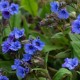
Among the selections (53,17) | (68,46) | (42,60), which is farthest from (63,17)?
(42,60)

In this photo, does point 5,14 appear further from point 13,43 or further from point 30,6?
point 30,6

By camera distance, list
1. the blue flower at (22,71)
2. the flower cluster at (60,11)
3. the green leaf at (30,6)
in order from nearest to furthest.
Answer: the blue flower at (22,71) < the flower cluster at (60,11) < the green leaf at (30,6)

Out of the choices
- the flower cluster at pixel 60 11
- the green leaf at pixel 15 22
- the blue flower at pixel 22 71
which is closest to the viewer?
the blue flower at pixel 22 71

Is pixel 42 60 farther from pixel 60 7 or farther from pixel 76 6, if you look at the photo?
pixel 76 6

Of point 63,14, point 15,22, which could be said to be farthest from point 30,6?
point 63,14

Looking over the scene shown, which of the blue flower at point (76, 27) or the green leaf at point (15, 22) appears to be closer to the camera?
the blue flower at point (76, 27)

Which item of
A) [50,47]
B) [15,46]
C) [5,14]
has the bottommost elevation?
[50,47]

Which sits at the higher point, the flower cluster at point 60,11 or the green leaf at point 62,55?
the flower cluster at point 60,11

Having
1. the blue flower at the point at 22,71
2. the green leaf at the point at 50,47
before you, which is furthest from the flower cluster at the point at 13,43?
the green leaf at the point at 50,47

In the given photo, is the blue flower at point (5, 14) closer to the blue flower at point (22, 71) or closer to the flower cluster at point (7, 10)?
the flower cluster at point (7, 10)

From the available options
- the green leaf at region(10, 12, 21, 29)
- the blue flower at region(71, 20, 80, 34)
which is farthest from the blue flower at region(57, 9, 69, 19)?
the green leaf at region(10, 12, 21, 29)

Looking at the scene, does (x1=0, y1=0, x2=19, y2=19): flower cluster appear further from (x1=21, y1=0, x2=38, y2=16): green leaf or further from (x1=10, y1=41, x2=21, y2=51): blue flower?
(x1=21, y1=0, x2=38, y2=16): green leaf

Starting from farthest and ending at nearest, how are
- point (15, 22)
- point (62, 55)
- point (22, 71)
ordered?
1. point (15, 22)
2. point (62, 55)
3. point (22, 71)
